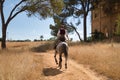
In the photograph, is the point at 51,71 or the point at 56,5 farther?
the point at 56,5

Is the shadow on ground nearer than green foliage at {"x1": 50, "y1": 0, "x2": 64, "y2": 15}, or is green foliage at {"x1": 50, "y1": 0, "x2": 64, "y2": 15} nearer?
the shadow on ground

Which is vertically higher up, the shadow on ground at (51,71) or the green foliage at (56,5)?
the green foliage at (56,5)

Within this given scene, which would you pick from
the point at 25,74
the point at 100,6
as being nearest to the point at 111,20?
the point at 100,6

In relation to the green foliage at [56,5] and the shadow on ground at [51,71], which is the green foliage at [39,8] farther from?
the shadow on ground at [51,71]

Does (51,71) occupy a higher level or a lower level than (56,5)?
lower

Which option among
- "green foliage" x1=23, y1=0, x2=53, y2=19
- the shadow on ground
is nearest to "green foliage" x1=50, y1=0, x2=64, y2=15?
"green foliage" x1=23, y1=0, x2=53, y2=19

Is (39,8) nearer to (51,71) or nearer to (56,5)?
(56,5)

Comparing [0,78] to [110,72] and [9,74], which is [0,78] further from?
[110,72]

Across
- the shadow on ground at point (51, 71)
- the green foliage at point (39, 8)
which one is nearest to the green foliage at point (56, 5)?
the green foliage at point (39, 8)

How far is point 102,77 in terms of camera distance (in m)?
14.8

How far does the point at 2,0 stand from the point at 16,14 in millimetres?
2282

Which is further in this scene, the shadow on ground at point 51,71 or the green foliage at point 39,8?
the green foliage at point 39,8

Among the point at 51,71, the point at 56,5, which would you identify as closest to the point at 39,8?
the point at 56,5

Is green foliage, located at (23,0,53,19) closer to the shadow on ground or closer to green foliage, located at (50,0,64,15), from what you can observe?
green foliage, located at (50,0,64,15)
